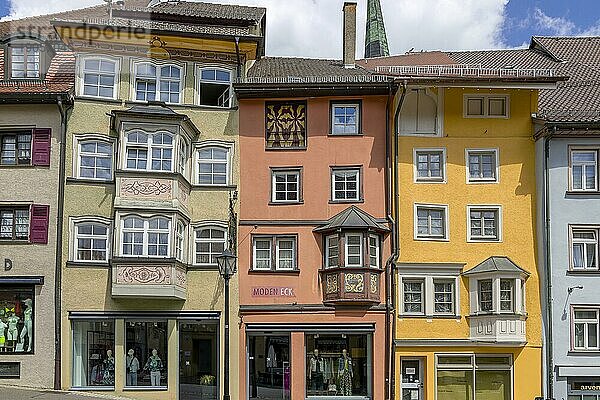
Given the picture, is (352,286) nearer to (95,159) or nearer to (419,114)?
(419,114)

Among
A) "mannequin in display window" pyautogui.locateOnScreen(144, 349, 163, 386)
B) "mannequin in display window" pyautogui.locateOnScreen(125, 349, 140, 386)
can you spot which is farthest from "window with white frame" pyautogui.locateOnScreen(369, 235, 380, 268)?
"mannequin in display window" pyautogui.locateOnScreen(125, 349, 140, 386)

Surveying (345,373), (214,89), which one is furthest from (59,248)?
(345,373)

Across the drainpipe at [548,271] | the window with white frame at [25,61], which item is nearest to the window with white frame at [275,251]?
the drainpipe at [548,271]

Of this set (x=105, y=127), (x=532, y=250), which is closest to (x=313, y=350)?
(x=532, y=250)

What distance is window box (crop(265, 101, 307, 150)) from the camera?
32938 mm

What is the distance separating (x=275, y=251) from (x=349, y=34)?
363 inches

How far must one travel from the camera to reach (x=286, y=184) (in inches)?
1289

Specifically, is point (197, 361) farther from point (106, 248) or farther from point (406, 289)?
point (406, 289)

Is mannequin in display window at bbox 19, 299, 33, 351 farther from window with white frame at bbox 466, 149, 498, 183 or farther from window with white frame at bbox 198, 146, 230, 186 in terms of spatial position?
window with white frame at bbox 466, 149, 498, 183

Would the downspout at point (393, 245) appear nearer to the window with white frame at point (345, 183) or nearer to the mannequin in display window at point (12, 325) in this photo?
the window with white frame at point (345, 183)

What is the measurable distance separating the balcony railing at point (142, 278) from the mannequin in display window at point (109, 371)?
7.38 ft

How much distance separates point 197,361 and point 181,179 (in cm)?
602

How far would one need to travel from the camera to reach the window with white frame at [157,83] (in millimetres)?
32531

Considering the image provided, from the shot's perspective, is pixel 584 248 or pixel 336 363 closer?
pixel 336 363
